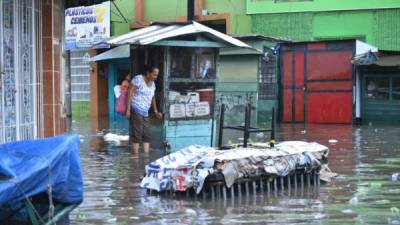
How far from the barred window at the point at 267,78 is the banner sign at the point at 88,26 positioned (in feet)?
24.1

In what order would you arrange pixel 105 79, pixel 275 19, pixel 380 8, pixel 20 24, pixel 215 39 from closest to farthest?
pixel 20 24 < pixel 215 39 < pixel 380 8 < pixel 275 19 < pixel 105 79

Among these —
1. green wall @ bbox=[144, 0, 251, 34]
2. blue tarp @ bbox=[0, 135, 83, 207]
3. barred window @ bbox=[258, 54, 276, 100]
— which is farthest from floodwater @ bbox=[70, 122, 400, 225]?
green wall @ bbox=[144, 0, 251, 34]

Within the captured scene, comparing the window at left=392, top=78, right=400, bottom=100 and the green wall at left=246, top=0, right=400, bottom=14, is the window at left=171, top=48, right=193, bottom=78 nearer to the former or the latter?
the window at left=392, top=78, right=400, bottom=100

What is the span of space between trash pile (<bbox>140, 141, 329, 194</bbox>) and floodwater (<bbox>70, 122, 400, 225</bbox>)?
24cm

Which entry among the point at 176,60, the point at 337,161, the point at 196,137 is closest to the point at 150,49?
the point at 176,60

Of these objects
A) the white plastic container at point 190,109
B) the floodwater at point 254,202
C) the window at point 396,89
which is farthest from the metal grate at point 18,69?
the window at point 396,89

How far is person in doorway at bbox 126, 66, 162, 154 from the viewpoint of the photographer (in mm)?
12172

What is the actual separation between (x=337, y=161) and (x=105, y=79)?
18730 mm

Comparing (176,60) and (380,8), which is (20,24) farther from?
(380,8)

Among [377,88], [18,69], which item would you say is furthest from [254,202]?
[377,88]

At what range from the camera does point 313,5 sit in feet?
82.4

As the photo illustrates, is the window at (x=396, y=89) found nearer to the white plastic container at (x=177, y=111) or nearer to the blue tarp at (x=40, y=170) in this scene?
the white plastic container at (x=177, y=111)

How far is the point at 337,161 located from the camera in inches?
480

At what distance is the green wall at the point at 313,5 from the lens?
23.9 m
